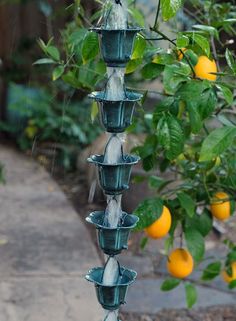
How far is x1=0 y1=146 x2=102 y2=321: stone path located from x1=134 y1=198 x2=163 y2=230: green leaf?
1141mm

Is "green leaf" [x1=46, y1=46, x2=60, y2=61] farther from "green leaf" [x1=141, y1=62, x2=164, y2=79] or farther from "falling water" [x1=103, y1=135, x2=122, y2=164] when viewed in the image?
"falling water" [x1=103, y1=135, x2=122, y2=164]

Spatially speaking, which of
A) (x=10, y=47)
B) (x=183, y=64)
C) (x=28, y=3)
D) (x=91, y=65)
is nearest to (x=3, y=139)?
(x=10, y=47)

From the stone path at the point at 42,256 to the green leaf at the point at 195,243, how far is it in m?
1.00

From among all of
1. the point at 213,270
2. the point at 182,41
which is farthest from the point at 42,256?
the point at 182,41

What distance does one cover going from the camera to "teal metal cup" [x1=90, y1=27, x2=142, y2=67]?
1.21 metres

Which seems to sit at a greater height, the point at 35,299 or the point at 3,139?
the point at 35,299

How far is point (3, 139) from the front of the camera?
252 inches

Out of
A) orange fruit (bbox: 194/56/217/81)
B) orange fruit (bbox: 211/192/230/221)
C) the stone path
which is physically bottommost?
the stone path

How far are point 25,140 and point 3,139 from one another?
1.68 ft

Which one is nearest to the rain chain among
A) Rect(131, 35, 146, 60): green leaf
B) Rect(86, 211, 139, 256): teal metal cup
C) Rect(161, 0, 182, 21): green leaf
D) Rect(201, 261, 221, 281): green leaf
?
Rect(86, 211, 139, 256): teal metal cup

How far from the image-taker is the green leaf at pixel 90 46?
160 centimetres

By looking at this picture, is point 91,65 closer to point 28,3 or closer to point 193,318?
point 193,318

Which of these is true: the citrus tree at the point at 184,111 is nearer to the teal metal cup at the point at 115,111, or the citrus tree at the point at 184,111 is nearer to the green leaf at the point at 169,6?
the green leaf at the point at 169,6

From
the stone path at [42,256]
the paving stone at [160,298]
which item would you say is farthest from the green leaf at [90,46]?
the paving stone at [160,298]
